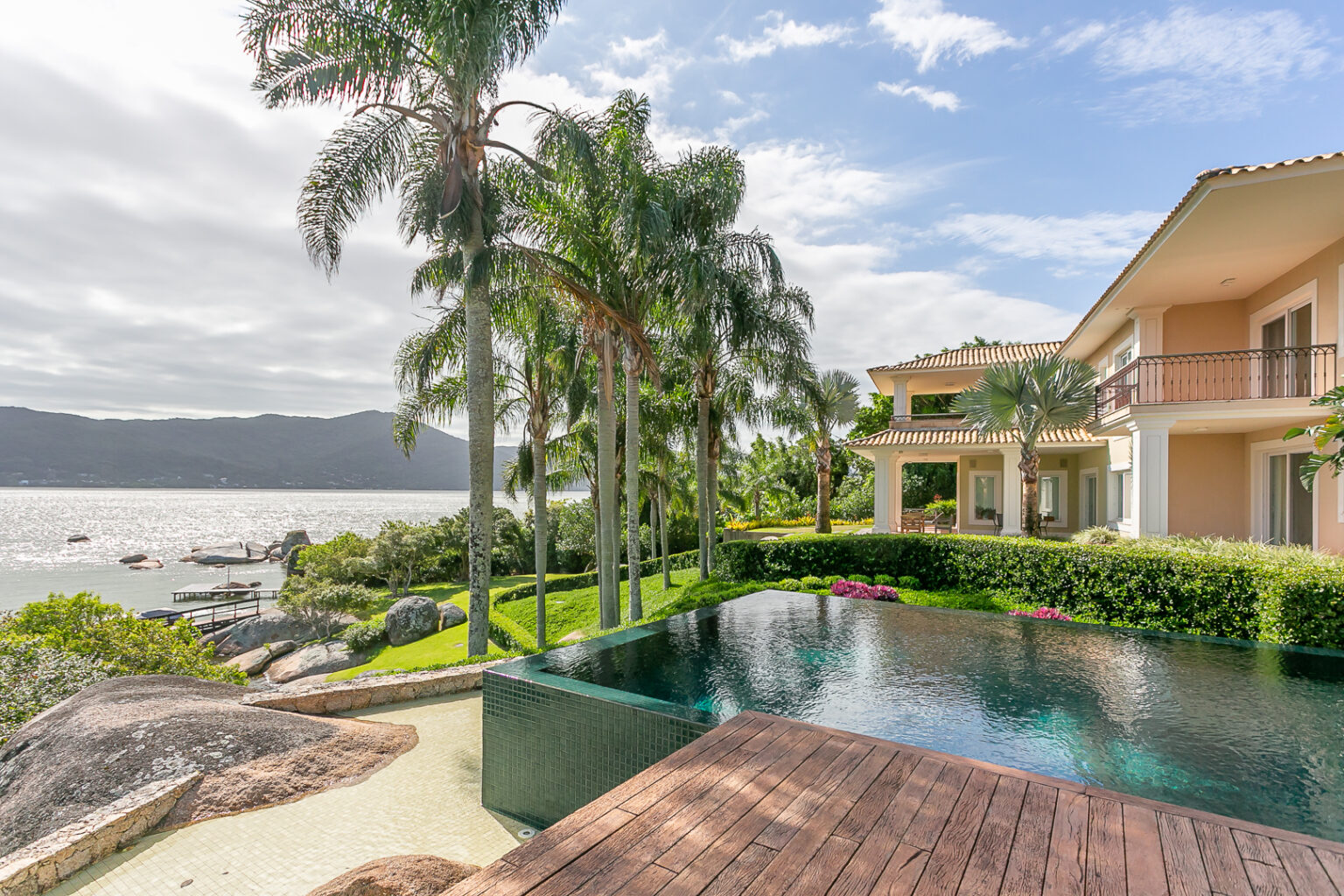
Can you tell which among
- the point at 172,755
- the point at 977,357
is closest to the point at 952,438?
the point at 977,357

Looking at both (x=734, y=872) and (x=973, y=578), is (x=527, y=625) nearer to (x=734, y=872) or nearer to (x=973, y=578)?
(x=973, y=578)

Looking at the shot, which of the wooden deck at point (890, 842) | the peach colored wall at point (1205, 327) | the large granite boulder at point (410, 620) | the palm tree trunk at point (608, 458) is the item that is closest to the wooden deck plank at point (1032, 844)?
the wooden deck at point (890, 842)

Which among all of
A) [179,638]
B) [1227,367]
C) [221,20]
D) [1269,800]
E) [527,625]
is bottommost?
[527,625]

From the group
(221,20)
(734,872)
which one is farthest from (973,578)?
(221,20)

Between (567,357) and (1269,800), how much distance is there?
41.7 ft

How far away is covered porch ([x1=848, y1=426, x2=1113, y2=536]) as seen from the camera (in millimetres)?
18375

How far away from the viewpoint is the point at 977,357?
22.2m

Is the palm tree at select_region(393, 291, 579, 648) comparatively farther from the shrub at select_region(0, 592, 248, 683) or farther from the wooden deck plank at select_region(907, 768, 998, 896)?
the wooden deck plank at select_region(907, 768, 998, 896)

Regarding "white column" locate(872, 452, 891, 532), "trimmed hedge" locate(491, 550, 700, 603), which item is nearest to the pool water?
"white column" locate(872, 452, 891, 532)

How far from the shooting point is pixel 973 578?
12555 mm

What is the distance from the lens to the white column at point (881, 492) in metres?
19.1

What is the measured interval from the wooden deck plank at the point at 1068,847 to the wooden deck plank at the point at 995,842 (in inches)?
5.4

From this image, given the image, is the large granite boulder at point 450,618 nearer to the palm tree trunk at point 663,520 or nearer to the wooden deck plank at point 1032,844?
the palm tree trunk at point 663,520

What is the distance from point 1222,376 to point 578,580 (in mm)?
21527
